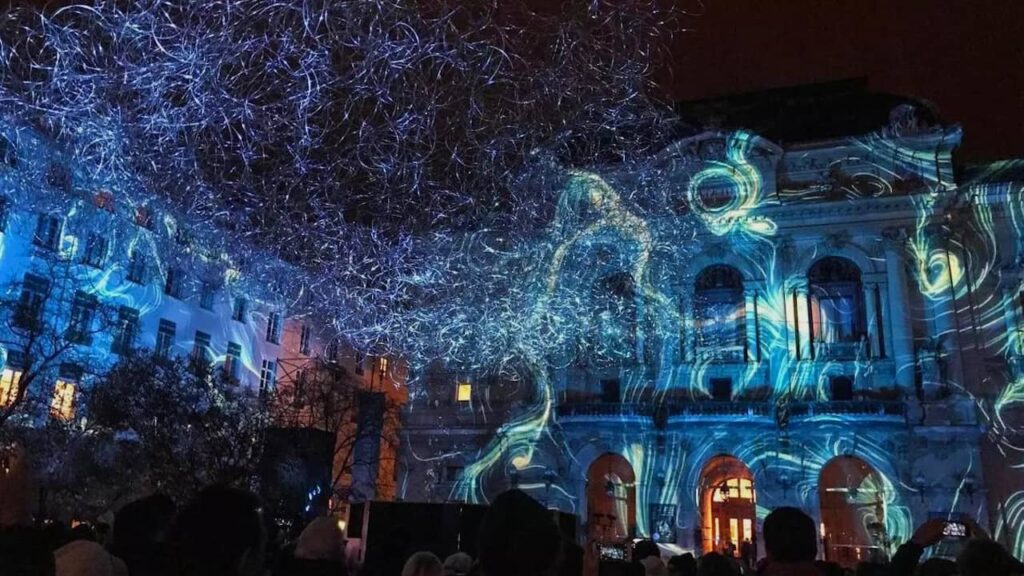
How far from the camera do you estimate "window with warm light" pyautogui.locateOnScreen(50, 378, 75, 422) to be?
2878cm

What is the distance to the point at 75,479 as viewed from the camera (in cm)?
2648

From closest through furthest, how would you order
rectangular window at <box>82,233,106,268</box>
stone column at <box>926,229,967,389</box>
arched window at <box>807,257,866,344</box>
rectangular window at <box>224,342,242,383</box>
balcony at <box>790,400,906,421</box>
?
balcony at <box>790,400,906,421</box> → rectangular window at <box>82,233,106,268</box> → stone column at <box>926,229,967,389</box> → arched window at <box>807,257,866,344</box> → rectangular window at <box>224,342,242,383</box>

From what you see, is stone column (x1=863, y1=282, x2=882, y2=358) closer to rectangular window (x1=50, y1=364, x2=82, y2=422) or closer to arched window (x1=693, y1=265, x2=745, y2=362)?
arched window (x1=693, y1=265, x2=745, y2=362)

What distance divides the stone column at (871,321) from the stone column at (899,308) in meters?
0.62

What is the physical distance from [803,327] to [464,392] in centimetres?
1654

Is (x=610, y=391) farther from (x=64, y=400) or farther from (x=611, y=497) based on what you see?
(x=64, y=400)

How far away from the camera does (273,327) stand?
1757 inches

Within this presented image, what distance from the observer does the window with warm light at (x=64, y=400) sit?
28.8 metres

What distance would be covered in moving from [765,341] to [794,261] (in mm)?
4043

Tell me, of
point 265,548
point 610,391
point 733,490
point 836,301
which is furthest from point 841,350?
point 265,548

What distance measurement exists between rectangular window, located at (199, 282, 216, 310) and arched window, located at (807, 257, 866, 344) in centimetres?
2851

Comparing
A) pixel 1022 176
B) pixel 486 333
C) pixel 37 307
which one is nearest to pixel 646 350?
pixel 486 333

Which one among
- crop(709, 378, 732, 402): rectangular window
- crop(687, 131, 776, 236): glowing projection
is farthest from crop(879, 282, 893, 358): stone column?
crop(709, 378, 732, 402): rectangular window

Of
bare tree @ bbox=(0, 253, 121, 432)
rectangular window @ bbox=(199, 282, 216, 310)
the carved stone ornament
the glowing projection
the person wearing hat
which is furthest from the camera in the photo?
rectangular window @ bbox=(199, 282, 216, 310)
